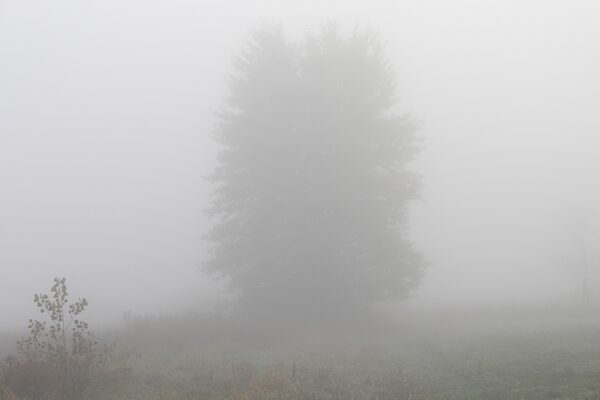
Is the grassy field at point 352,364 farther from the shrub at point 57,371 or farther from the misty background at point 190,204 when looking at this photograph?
the misty background at point 190,204

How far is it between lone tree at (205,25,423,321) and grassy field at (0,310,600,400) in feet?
9.40

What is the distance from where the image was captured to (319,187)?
981 inches

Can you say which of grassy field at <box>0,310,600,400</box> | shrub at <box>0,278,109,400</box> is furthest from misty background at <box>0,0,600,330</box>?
shrub at <box>0,278,109,400</box>

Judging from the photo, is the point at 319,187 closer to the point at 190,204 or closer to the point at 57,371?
the point at 57,371

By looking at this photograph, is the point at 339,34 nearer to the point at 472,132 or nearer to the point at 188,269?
the point at 188,269

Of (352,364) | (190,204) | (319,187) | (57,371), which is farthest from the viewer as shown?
(190,204)

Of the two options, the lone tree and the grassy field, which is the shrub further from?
the lone tree

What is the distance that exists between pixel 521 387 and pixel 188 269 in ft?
182

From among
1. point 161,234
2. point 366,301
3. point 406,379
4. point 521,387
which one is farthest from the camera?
point 161,234

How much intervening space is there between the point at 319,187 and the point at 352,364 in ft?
37.7

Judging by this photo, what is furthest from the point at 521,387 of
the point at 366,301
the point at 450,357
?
the point at 366,301

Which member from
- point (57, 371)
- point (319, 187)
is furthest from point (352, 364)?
point (319, 187)

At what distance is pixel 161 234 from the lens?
80.1 meters

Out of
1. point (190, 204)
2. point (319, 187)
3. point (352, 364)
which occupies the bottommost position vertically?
point (352, 364)
